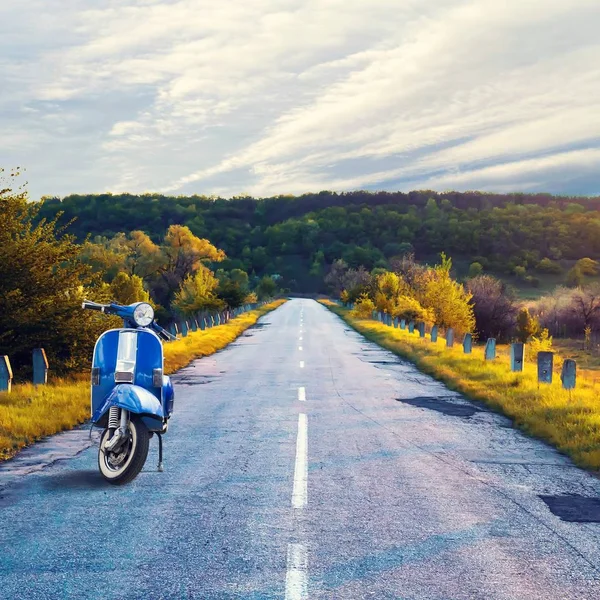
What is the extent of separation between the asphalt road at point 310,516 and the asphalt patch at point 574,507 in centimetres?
2

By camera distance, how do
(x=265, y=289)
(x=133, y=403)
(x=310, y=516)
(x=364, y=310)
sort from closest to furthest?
(x=310, y=516) < (x=133, y=403) < (x=364, y=310) < (x=265, y=289)

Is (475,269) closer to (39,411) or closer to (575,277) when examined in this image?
(575,277)

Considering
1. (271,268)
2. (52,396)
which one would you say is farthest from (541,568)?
(271,268)

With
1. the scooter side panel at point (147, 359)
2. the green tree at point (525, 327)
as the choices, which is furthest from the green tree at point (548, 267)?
the scooter side panel at point (147, 359)

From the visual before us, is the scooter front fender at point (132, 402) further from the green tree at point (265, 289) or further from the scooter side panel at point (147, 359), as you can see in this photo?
the green tree at point (265, 289)

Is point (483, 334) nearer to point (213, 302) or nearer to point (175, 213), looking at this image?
point (213, 302)

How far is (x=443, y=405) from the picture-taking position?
11859mm

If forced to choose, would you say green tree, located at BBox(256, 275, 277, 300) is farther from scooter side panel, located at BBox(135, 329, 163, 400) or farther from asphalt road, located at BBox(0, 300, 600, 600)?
scooter side panel, located at BBox(135, 329, 163, 400)

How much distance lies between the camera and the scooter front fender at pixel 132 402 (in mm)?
6051

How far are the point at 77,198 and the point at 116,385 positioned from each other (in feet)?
403

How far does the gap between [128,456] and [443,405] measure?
23.4 ft

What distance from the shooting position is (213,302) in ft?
145

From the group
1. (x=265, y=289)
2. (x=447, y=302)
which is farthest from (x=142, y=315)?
(x=265, y=289)

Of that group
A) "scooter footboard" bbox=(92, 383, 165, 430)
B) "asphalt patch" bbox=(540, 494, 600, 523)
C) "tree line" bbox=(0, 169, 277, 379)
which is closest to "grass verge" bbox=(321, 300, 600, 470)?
"asphalt patch" bbox=(540, 494, 600, 523)
